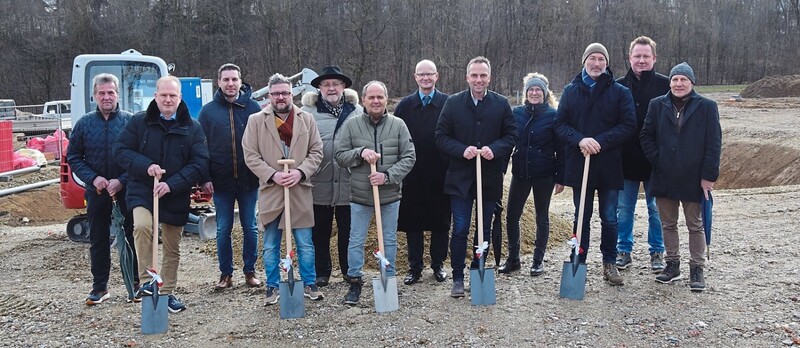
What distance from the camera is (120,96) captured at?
27.5 ft

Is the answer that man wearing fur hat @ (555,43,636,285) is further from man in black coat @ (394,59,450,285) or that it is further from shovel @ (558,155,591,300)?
man in black coat @ (394,59,450,285)

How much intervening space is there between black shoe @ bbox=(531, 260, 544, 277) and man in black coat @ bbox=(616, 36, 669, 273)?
34.3 inches

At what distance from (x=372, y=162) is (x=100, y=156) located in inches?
85.0

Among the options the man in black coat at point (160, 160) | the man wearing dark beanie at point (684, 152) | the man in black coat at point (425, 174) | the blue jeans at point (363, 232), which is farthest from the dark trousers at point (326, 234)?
the man wearing dark beanie at point (684, 152)

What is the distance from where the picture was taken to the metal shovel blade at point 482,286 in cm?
488

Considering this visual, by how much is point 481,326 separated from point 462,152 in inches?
52.1

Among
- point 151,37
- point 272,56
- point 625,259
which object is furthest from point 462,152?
point 151,37

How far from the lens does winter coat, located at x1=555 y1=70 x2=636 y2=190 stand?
5.04m

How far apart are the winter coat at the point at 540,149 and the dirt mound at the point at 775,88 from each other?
31.5m

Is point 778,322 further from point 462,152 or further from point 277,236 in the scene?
point 277,236

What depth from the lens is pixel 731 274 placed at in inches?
228

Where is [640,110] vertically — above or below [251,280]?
above

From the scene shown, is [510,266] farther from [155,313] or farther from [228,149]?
[155,313]

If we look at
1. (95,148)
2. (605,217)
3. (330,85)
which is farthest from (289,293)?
(605,217)
